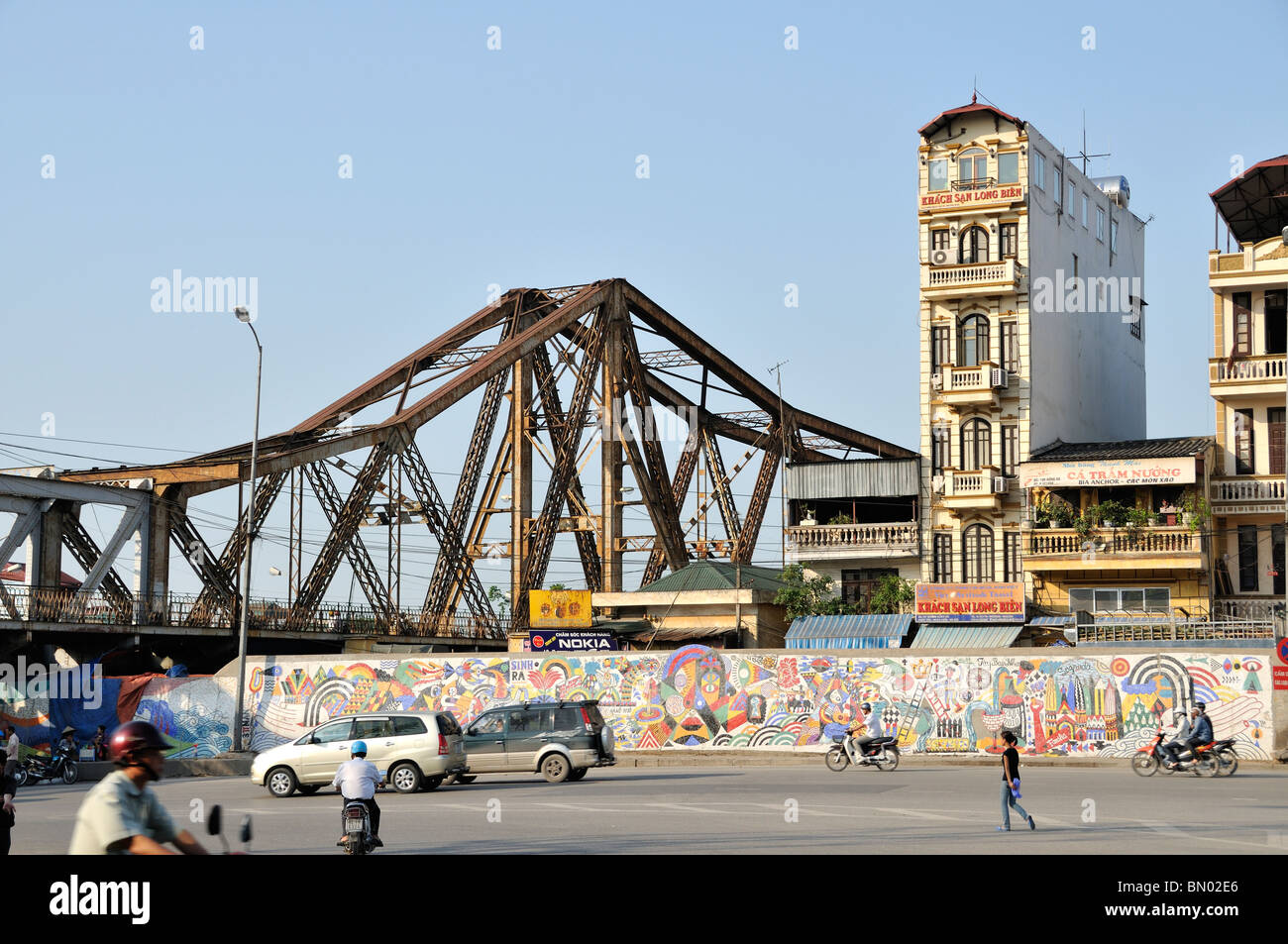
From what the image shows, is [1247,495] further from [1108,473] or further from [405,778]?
[405,778]

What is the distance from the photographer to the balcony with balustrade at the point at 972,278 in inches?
2044

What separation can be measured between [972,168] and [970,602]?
52.4 feet

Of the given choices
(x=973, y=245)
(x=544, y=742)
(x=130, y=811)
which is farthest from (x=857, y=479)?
(x=130, y=811)

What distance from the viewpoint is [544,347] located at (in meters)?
72.0

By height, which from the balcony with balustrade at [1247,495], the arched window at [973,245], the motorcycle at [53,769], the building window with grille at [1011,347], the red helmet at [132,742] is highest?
the arched window at [973,245]

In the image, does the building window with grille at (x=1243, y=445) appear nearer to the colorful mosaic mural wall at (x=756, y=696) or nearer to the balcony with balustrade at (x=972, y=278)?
the balcony with balustrade at (x=972, y=278)

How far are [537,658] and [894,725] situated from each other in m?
10.6

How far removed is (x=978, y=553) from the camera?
5281 cm

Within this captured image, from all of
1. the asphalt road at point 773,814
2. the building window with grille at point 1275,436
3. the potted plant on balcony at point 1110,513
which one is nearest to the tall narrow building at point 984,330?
the potted plant on balcony at point 1110,513

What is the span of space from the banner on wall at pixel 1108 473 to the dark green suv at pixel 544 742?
23.6 m

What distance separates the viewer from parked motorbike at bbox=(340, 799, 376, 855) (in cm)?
1689

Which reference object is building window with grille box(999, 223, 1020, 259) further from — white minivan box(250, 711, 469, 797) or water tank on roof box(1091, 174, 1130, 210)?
white minivan box(250, 711, 469, 797)
